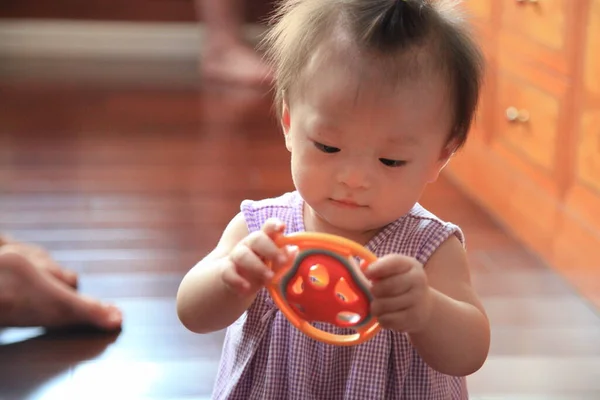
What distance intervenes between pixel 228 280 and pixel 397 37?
25 centimetres

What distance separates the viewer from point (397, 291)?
0.73m

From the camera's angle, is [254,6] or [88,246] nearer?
[88,246]

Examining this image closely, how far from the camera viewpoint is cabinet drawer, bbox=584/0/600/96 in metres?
1.46

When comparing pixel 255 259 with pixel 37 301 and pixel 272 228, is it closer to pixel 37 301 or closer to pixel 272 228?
pixel 272 228

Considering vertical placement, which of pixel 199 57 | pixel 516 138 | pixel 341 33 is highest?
pixel 341 33

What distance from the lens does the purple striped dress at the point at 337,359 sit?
2.88 ft

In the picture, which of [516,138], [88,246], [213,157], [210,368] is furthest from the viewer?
[213,157]

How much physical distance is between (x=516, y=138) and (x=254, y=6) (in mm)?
2086

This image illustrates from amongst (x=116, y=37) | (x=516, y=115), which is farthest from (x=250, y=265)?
(x=116, y=37)

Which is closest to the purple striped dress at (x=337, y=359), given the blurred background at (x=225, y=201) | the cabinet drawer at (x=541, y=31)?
the blurred background at (x=225, y=201)

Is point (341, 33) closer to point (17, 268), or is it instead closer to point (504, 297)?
point (17, 268)

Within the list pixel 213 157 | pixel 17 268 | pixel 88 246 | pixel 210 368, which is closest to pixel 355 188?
pixel 210 368

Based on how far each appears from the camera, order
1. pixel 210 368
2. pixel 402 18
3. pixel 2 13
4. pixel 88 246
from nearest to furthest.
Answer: pixel 402 18 < pixel 210 368 < pixel 88 246 < pixel 2 13

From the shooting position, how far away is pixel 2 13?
3.65m
